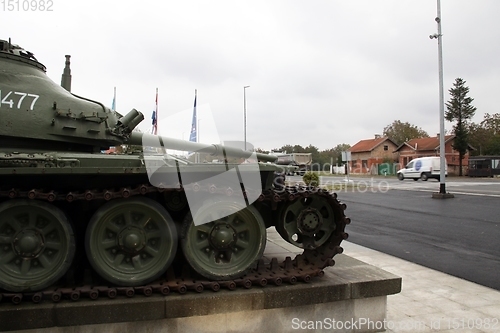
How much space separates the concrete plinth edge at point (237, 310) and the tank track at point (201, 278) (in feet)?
0.25

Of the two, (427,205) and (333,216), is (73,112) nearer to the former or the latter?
(333,216)

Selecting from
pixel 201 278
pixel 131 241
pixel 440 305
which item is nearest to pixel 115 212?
pixel 131 241

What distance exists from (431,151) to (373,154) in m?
13.4

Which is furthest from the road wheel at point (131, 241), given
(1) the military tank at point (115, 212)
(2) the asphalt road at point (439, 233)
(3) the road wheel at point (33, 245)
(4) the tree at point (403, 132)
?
(4) the tree at point (403, 132)

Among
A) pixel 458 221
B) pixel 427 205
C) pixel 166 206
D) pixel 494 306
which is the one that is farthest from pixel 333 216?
pixel 427 205

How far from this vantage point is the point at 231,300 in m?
4.26

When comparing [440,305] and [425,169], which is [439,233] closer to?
[440,305]

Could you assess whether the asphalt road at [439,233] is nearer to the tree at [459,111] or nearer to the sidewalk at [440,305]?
the sidewalk at [440,305]

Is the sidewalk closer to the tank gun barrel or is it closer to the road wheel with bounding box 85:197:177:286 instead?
the tank gun barrel

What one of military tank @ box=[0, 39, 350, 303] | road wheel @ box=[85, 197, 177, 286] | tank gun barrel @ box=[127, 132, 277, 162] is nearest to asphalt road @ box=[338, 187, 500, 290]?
military tank @ box=[0, 39, 350, 303]

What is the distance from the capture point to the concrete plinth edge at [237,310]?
3.92 meters

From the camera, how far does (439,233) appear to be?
1041 cm

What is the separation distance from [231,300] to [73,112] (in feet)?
8.62

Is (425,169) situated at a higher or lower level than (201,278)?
higher
